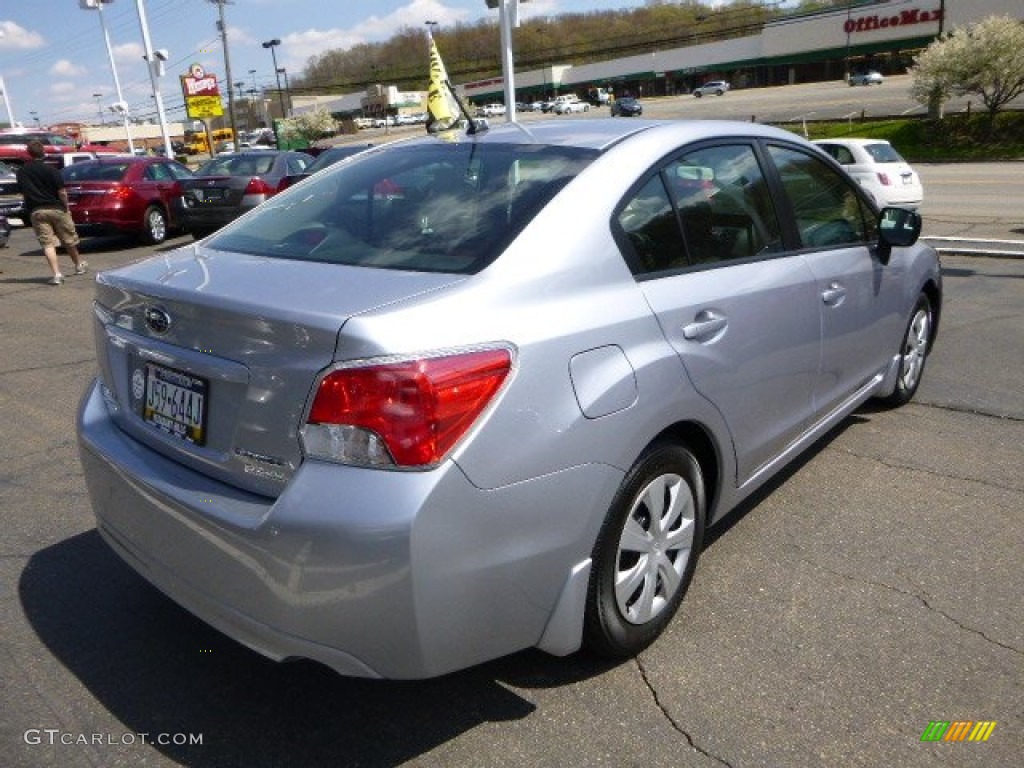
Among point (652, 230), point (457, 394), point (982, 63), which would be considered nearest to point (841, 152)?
point (652, 230)

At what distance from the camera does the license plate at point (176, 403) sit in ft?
7.59

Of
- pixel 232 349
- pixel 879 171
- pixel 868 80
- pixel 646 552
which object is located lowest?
pixel 879 171

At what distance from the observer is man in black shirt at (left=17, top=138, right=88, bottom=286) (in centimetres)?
1055

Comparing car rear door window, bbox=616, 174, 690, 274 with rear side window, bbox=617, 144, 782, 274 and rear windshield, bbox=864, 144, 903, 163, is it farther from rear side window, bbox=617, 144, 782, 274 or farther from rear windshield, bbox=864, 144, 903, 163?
rear windshield, bbox=864, 144, 903, 163

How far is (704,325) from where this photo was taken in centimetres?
276

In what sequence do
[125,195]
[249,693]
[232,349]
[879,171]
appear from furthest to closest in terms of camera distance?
[879,171]
[125,195]
[249,693]
[232,349]

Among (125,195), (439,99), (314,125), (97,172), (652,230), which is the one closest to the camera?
(652,230)

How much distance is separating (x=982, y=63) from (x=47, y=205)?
32027 mm

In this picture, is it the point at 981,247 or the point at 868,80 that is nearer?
the point at 981,247

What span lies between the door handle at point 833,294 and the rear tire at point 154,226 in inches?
541

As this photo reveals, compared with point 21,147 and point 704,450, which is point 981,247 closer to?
point 704,450

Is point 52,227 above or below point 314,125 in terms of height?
below

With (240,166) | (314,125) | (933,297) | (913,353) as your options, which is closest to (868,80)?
(314,125)

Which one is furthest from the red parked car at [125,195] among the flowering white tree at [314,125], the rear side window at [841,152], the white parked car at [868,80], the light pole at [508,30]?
the flowering white tree at [314,125]
